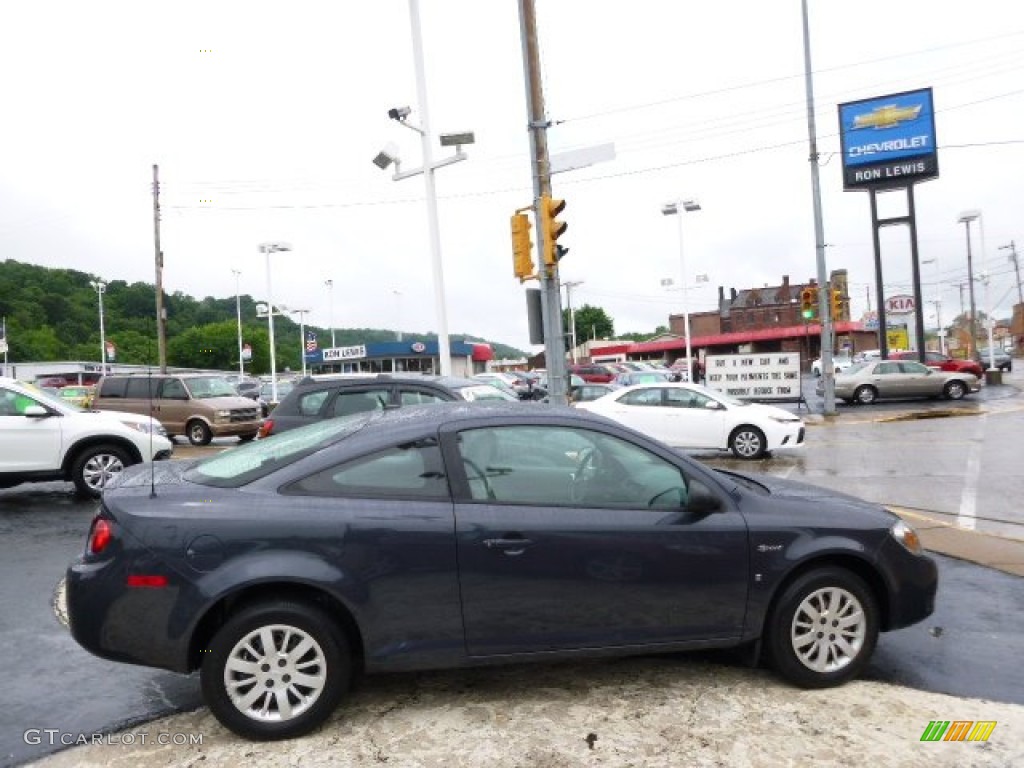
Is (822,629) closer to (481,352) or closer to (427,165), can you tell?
(427,165)

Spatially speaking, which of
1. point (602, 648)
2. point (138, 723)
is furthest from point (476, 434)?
point (138, 723)

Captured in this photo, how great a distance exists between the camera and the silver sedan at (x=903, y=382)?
26844mm

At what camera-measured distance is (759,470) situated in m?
12.6

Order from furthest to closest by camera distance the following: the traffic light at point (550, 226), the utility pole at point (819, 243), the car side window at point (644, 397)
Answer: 1. the utility pole at point (819, 243)
2. the car side window at point (644, 397)
3. the traffic light at point (550, 226)

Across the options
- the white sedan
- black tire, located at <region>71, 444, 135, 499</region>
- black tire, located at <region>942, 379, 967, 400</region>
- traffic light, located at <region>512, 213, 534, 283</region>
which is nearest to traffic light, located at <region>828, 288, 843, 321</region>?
black tire, located at <region>942, 379, 967, 400</region>

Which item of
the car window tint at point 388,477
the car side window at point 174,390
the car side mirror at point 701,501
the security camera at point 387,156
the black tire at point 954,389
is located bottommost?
the black tire at point 954,389

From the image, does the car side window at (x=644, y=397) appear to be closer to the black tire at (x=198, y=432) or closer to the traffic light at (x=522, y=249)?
the traffic light at (x=522, y=249)

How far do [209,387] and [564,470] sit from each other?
1648 cm

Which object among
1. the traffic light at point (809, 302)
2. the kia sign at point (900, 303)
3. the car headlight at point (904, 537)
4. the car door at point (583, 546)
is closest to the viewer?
the car door at point (583, 546)

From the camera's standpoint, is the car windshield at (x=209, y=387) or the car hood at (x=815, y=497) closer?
the car hood at (x=815, y=497)

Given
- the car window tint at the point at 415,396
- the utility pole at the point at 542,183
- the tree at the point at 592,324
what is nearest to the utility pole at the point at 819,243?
the utility pole at the point at 542,183

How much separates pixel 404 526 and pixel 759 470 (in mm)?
10062

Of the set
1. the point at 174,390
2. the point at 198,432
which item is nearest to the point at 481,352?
the point at 174,390

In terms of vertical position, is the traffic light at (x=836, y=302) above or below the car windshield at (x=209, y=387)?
above
